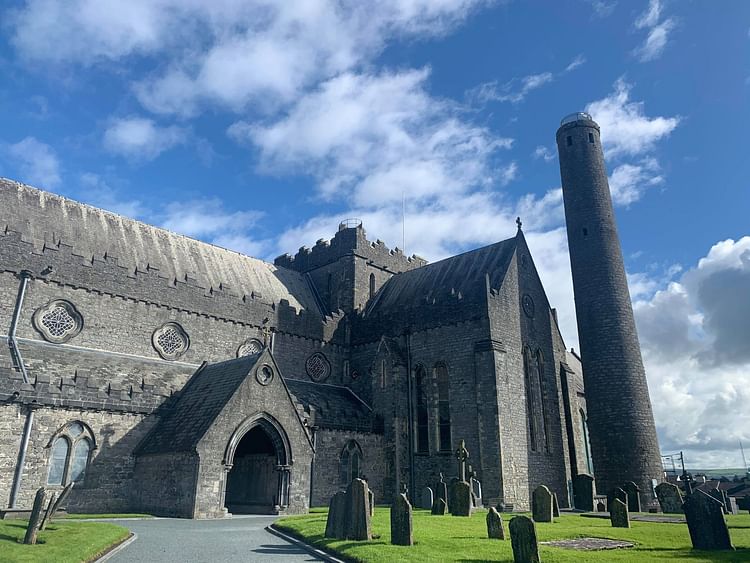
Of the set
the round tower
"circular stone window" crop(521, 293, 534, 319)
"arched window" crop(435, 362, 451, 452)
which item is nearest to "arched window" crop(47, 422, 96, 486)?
"arched window" crop(435, 362, 451, 452)

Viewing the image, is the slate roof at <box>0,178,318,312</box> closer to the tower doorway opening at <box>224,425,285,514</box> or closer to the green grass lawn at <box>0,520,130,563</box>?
the tower doorway opening at <box>224,425,285,514</box>

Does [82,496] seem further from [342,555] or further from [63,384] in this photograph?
[342,555]

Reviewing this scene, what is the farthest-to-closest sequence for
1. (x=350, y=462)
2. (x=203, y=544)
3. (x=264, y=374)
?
1. (x=350, y=462)
2. (x=264, y=374)
3. (x=203, y=544)

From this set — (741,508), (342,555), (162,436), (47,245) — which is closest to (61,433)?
(162,436)

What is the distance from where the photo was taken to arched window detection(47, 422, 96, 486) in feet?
68.5

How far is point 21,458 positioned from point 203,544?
10443 mm

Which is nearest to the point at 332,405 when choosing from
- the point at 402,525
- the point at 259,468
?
the point at 259,468

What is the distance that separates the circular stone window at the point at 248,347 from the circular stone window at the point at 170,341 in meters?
2.91

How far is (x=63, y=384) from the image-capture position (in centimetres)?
2145

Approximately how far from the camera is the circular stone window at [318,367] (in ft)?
108

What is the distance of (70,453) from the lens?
69.8ft

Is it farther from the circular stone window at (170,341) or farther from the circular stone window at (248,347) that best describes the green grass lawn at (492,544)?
the circular stone window at (248,347)

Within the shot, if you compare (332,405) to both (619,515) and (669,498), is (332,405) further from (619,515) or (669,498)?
(669,498)

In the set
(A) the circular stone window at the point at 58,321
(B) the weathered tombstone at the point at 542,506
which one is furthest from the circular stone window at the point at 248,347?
(B) the weathered tombstone at the point at 542,506
